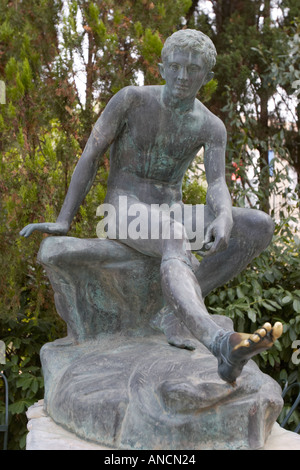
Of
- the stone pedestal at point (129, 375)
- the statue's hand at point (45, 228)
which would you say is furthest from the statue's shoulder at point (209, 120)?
the statue's hand at point (45, 228)

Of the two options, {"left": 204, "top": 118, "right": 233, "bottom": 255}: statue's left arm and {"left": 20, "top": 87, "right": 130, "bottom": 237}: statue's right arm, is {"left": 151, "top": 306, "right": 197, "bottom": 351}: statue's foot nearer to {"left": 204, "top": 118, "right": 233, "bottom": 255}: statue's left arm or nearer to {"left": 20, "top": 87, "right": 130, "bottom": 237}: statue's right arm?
{"left": 204, "top": 118, "right": 233, "bottom": 255}: statue's left arm

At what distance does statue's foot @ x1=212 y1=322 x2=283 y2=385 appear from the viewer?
1.89 metres

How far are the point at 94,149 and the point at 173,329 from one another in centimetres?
88

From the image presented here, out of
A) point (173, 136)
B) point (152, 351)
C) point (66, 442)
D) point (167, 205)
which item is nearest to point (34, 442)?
point (66, 442)

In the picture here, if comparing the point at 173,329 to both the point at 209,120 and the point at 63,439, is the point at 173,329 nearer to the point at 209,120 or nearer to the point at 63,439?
the point at 63,439

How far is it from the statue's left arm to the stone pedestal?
373 mm

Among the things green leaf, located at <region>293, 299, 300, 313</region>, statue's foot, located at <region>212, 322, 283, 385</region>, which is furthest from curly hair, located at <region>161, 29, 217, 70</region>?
green leaf, located at <region>293, 299, 300, 313</region>

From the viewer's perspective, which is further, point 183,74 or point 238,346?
point 183,74

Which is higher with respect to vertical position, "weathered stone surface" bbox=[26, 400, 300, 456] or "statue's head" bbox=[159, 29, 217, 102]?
"statue's head" bbox=[159, 29, 217, 102]

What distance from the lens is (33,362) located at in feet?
14.2

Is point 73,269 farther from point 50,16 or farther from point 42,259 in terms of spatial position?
point 50,16

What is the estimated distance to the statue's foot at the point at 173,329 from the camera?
2551 millimetres

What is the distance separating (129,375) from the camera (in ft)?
8.07

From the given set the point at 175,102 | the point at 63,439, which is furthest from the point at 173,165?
the point at 63,439
